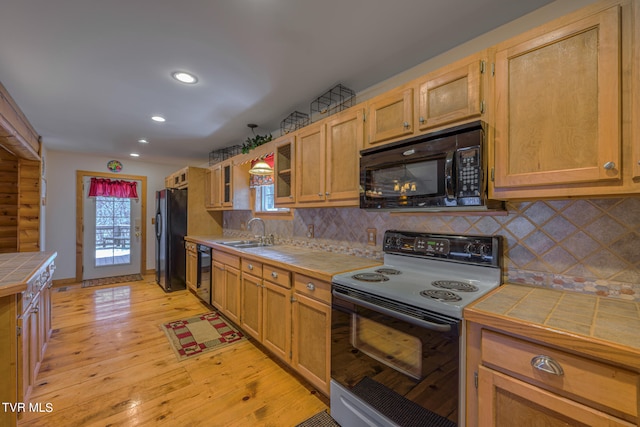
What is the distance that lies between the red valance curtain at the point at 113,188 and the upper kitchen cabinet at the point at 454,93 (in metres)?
5.77

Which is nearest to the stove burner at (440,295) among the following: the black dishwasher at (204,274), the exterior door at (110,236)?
the black dishwasher at (204,274)

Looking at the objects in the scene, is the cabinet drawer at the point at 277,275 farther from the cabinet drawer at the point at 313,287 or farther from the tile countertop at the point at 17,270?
the tile countertop at the point at 17,270

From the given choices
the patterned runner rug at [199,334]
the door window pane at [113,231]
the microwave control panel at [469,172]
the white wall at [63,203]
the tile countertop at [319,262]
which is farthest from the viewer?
the door window pane at [113,231]

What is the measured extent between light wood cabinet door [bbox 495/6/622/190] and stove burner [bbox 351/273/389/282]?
0.77 meters

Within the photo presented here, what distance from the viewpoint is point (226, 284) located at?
2957mm

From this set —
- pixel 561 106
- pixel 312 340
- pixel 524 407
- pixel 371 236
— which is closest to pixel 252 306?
pixel 312 340

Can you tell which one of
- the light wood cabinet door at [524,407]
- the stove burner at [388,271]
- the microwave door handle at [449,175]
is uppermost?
the microwave door handle at [449,175]

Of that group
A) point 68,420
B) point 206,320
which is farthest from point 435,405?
point 206,320

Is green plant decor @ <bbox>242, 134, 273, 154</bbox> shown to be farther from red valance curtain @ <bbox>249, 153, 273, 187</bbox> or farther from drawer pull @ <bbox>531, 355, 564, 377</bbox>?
drawer pull @ <bbox>531, 355, 564, 377</bbox>

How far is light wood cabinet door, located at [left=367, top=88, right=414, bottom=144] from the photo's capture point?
5.29 ft

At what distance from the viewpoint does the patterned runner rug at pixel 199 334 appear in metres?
2.48

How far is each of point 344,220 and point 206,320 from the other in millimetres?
2071

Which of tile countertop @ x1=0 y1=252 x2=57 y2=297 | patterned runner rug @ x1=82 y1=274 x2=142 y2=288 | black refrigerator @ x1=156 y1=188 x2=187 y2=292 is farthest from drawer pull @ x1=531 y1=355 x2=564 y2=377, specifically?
patterned runner rug @ x1=82 y1=274 x2=142 y2=288

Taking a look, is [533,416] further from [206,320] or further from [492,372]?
[206,320]
